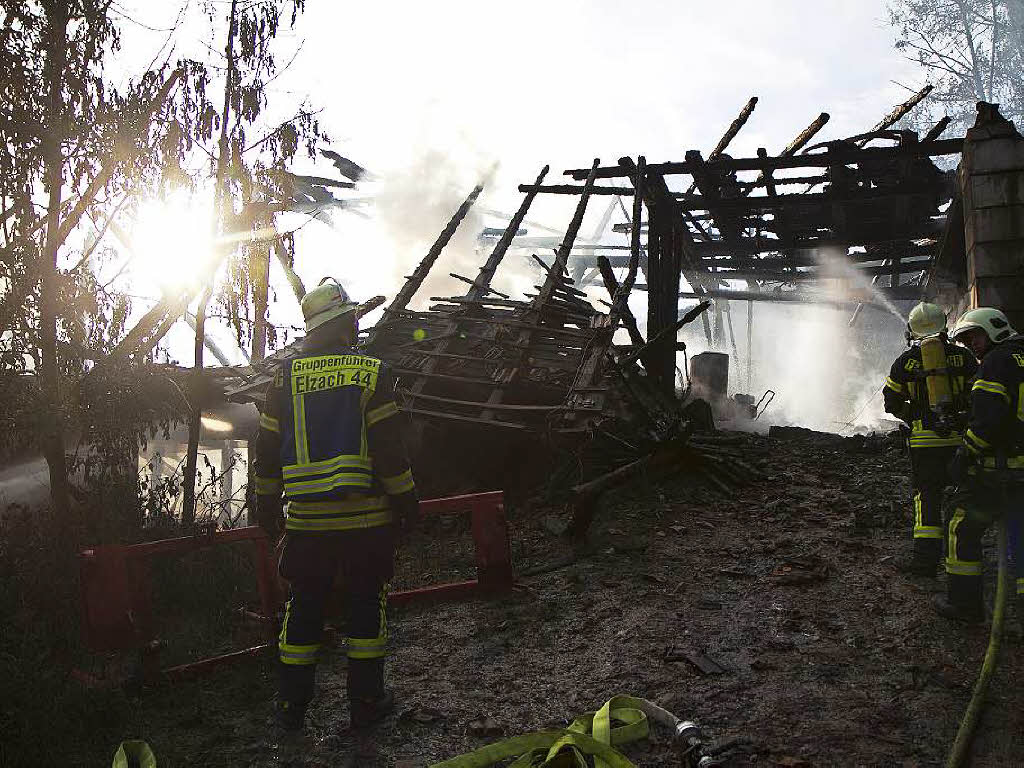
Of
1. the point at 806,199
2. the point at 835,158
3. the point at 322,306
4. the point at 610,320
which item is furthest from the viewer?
the point at 806,199

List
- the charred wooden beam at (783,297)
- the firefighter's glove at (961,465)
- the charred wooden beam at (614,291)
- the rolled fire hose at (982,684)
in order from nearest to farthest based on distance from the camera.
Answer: the rolled fire hose at (982,684), the firefighter's glove at (961,465), the charred wooden beam at (614,291), the charred wooden beam at (783,297)

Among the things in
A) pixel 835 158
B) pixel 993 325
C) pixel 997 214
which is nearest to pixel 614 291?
pixel 835 158

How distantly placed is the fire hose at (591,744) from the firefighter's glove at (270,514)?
154cm

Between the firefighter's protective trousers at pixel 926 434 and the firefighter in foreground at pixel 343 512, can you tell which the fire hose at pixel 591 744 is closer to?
the firefighter in foreground at pixel 343 512

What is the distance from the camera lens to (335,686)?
4133mm

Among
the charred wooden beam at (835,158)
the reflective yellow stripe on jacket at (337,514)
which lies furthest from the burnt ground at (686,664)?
the charred wooden beam at (835,158)

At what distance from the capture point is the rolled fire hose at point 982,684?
2869 millimetres

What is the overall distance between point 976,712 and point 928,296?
11.4 meters

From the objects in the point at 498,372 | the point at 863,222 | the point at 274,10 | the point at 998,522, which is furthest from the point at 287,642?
the point at 863,222

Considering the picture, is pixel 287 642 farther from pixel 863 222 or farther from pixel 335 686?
pixel 863 222

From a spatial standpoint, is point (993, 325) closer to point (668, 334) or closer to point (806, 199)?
point (668, 334)

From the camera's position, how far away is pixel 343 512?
3566mm

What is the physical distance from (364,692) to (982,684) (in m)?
2.91

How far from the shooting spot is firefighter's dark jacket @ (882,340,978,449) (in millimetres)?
5039
